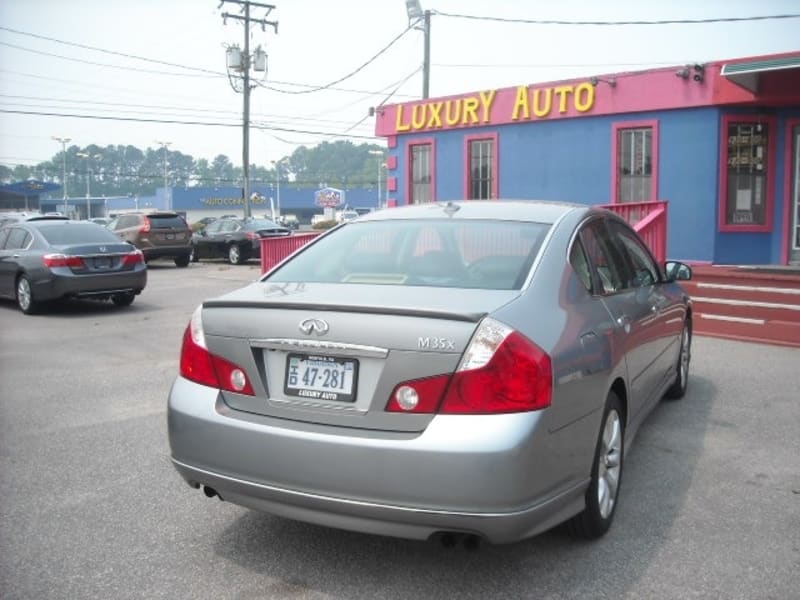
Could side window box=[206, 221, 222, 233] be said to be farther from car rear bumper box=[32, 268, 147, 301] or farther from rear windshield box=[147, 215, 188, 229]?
car rear bumper box=[32, 268, 147, 301]

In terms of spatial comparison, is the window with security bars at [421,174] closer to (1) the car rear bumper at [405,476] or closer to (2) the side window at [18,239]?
(2) the side window at [18,239]

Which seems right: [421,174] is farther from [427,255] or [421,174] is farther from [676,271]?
[427,255]

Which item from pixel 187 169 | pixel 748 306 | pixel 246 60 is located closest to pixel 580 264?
pixel 748 306

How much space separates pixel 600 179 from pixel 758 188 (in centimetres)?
283

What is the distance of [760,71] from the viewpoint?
1158 cm

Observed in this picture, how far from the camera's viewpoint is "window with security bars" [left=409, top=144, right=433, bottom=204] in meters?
18.2

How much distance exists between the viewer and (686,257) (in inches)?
551

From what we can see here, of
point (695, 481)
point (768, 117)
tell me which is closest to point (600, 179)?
point (768, 117)

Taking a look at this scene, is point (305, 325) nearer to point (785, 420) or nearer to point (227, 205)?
point (785, 420)

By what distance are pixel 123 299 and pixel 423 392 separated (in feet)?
37.5

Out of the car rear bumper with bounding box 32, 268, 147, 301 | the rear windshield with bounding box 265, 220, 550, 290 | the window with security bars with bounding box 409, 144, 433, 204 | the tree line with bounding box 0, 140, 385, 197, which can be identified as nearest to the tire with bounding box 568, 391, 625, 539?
the rear windshield with bounding box 265, 220, 550, 290

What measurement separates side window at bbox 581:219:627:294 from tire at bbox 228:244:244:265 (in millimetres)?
20277

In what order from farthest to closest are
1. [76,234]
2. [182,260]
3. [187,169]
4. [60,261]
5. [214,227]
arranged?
[187,169] < [214,227] < [182,260] < [76,234] < [60,261]

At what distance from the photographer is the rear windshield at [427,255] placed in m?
3.74
